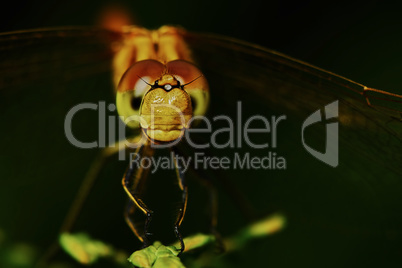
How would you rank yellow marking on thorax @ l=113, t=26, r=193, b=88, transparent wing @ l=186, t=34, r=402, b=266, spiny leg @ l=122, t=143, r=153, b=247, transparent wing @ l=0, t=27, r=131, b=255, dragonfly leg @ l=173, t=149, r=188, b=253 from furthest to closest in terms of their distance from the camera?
yellow marking on thorax @ l=113, t=26, r=193, b=88 < transparent wing @ l=0, t=27, r=131, b=255 < transparent wing @ l=186, t=34, r=402, b=266 < spiny leg @ l=122, t=143, r=153, b=247 < dragonfly leg @ l=173, t=149, r=188, b=253

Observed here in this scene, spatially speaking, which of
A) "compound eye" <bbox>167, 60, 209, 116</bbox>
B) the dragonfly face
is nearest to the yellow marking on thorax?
the dragonfly face

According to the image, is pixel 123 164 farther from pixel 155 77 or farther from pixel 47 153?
pixel 155 77

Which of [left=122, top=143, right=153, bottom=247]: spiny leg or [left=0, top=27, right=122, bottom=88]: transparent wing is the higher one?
[left=0, top=27, right=122, bottom=88]: transparent wing

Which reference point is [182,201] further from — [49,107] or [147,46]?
[49,107]

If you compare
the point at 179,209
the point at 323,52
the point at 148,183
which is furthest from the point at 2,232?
the point at 323,52

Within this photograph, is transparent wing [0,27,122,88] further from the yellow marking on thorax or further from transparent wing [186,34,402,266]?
transparent wing [186,34,402,266]

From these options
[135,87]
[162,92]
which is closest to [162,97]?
[162,92]

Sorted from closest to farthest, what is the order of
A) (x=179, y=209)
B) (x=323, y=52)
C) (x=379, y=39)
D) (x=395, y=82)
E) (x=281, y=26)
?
(x=179, y=209) < (x=395, y=82) < (x=379, y=39) < (x=323, y=52) < (x=281, y=26)
